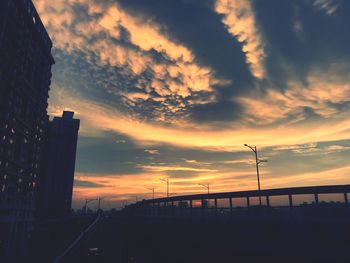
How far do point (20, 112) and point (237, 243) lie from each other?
66.4 meters

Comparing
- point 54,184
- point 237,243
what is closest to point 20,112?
point 237,243

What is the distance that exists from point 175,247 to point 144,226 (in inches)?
586

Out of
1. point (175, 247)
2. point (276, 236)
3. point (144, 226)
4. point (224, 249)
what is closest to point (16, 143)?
point (144, 226)

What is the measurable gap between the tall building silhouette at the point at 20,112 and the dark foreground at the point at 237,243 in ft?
61.8

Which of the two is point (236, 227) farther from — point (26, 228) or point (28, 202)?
point (28, 202)

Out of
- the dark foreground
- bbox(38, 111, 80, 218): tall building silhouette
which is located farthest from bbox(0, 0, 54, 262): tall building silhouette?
bbox(38, 111, 80, 218): tall building silhouette

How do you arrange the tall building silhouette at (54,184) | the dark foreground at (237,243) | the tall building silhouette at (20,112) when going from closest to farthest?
the dark foreground at (237,243)
the tall building silhouette at (20,112)
the tall building silhouette at (54,184)

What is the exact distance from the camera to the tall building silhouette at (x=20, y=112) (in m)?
56.8

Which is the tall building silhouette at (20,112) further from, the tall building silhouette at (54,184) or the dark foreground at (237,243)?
the tall building silhouette at (54,184)

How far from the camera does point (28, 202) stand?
67.1 m

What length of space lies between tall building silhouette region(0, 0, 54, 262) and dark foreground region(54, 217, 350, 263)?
18.8 metres

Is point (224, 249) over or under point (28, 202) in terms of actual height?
under

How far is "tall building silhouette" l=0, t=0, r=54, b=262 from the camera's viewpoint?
56.8 m

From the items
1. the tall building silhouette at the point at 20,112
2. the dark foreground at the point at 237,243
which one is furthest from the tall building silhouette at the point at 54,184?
the dark foreground at the point at 237,243
